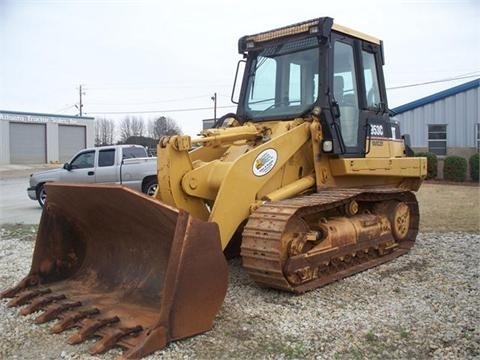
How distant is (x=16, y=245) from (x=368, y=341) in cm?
629

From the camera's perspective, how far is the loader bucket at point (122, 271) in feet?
13.0

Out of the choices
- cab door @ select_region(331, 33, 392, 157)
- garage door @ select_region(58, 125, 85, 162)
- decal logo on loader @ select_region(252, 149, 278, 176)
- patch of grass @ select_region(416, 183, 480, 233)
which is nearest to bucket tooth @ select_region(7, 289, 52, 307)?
decal logo on loader @ select_region(252, 149, 278, 176)

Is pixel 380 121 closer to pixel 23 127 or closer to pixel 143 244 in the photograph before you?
pixel 143 244

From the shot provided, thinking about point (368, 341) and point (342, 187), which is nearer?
point (368, 341)

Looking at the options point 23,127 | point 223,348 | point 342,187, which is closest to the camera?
point 223,348

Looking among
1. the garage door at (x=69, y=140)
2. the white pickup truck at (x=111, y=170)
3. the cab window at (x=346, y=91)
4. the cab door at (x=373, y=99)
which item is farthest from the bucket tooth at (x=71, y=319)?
the garage door at (x=69, y=140)

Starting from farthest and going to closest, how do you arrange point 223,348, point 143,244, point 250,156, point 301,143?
point 301,143 < point 250,156 < point 143,244 < point 223,348

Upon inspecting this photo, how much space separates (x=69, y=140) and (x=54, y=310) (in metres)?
44.4

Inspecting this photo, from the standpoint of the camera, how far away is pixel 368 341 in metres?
4.08

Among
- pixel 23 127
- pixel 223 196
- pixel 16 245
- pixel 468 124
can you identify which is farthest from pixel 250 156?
pixel 23 127

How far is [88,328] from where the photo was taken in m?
4.05

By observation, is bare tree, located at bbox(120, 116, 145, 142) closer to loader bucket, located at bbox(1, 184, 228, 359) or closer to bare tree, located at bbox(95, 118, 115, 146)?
bare tree, located at bbox(95, 118, 115, 146)

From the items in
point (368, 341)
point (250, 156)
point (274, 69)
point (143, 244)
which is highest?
point (274, 69)

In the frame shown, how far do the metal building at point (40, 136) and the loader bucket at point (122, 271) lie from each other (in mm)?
39806
